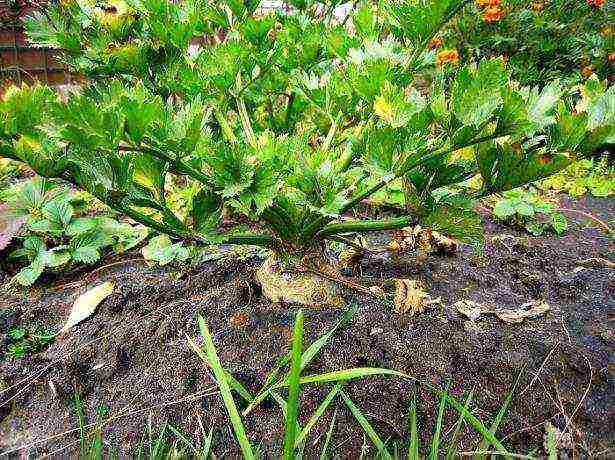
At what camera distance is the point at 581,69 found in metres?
3.72

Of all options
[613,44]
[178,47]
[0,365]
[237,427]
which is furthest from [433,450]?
[613,44]

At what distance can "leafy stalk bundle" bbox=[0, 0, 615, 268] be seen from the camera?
800 mm

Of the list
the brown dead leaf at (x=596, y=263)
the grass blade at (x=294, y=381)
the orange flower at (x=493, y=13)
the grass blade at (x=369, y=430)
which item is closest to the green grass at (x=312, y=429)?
the grass blade at (x=369, y=430)

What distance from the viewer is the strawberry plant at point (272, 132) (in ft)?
2.63

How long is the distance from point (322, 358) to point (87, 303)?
699 mm

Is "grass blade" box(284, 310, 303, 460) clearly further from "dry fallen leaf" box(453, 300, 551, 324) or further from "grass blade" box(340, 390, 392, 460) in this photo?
"dry fallen leaf" box(453, 300, 551, 324)

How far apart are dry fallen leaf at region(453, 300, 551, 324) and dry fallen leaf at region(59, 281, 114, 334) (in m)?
0.96

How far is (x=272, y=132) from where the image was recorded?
101cm

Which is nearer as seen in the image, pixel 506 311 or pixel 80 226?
pixel 506 311

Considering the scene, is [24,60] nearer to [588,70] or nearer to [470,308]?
[588,70]

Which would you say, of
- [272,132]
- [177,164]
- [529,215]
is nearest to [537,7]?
[529,215]

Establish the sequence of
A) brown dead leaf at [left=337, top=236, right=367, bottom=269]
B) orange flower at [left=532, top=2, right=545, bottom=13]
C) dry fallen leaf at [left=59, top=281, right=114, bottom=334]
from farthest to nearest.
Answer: orange flower at [left=532, top=2, right=545, bottom=13] < brown dead leaf at [left=337, top=236, right=367, bottom=269] < dry fallen leaf at [left=59, top=281, right=114, bottom=334]

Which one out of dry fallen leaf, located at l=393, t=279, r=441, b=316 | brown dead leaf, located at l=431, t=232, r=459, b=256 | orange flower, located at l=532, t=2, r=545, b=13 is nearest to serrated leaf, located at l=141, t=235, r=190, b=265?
dry fallen leaf, located at l=393, t=279, r=441, b=316

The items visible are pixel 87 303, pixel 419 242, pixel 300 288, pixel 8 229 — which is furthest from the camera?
pixel 8 229
